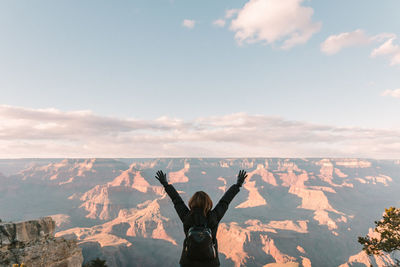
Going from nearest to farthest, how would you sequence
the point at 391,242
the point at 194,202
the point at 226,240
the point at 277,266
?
the point at 194,202 < the point at 391,242 < the point at 277,266 < the point at 226,240

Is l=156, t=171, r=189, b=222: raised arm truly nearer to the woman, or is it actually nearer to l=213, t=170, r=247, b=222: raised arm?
the woman

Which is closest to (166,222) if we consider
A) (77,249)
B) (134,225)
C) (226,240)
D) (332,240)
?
(134,225)

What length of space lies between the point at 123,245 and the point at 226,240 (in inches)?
2826

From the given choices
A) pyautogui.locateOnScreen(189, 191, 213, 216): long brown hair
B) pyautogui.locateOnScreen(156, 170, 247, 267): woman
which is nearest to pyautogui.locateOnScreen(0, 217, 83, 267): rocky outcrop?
pyautogui.locateOnScreen(156, 170, 247, 267): woman

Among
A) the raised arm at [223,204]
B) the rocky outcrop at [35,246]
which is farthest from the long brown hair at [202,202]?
the rocky outcrop at [35,246]

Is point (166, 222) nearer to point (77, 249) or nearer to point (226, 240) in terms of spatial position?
point (226, 240)

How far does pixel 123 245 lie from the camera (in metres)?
125

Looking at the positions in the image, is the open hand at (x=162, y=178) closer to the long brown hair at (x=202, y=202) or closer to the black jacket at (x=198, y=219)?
the black jacket at (x=198, y=219)

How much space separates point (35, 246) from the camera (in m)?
13.0

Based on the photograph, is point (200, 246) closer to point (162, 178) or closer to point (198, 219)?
point (198, 219)

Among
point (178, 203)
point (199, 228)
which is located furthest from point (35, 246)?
point (199, 228)

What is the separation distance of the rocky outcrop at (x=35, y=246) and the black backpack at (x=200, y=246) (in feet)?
47.0

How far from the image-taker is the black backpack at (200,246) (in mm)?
2896

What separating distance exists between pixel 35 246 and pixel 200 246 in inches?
600
